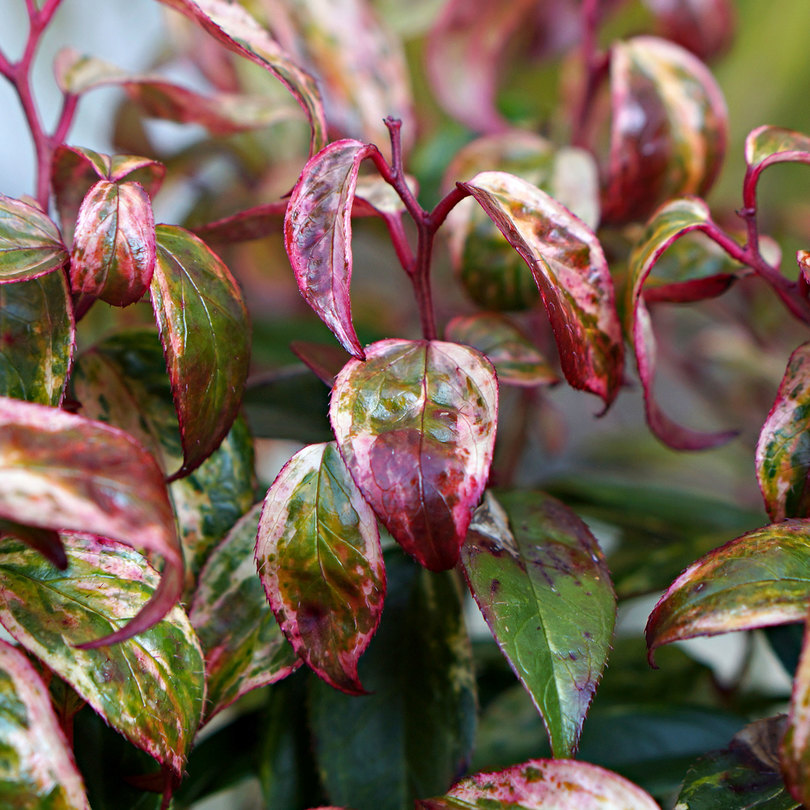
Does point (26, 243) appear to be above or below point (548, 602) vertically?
above

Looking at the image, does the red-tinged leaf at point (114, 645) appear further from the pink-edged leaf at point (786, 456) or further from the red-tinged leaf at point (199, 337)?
the pink-edged leaf at point (786, 456)

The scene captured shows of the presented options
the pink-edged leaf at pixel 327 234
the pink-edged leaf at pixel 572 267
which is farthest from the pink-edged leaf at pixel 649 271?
the pink-edged leaf at pixel 327 234

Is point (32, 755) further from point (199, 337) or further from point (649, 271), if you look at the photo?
point (649, 271)

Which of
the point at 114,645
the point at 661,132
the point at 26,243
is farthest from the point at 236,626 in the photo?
the point at 661,132

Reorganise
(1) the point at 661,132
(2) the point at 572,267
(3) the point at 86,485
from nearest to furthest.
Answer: (3) the point at 86,485 → (2) the point at 572,267 → (1) the point at 661,132

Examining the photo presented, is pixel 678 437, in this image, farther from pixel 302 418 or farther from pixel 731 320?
pixel 731 320

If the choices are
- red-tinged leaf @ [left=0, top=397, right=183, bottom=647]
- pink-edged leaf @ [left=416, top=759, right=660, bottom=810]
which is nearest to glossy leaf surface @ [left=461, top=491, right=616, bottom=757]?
pink-edged leaf @ [left=416, top=759, right=660, bottom=810]
